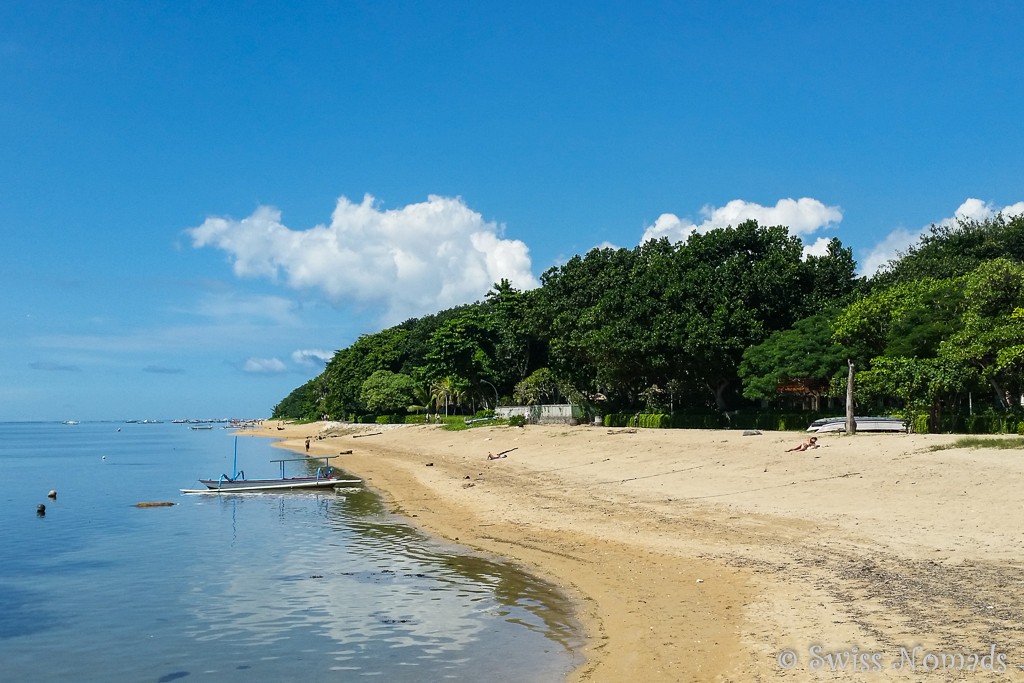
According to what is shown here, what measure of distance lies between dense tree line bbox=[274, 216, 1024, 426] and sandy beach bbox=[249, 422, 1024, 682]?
811 cm

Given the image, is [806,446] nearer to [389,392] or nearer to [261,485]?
[261,485]

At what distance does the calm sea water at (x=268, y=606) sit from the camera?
11.7 meters

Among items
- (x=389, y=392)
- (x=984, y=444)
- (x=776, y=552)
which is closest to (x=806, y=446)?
(x=984, y=444)

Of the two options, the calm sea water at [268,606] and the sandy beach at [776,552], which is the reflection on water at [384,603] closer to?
the calm sea water at [268,606]

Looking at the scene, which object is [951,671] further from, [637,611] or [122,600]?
[122,600]

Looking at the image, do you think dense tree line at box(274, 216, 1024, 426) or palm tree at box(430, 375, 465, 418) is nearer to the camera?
dense tree line at box(274, 216, 1024, 426)

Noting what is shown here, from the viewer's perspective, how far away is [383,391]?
110500 mm

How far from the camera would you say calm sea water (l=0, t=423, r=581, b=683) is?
1173cm
